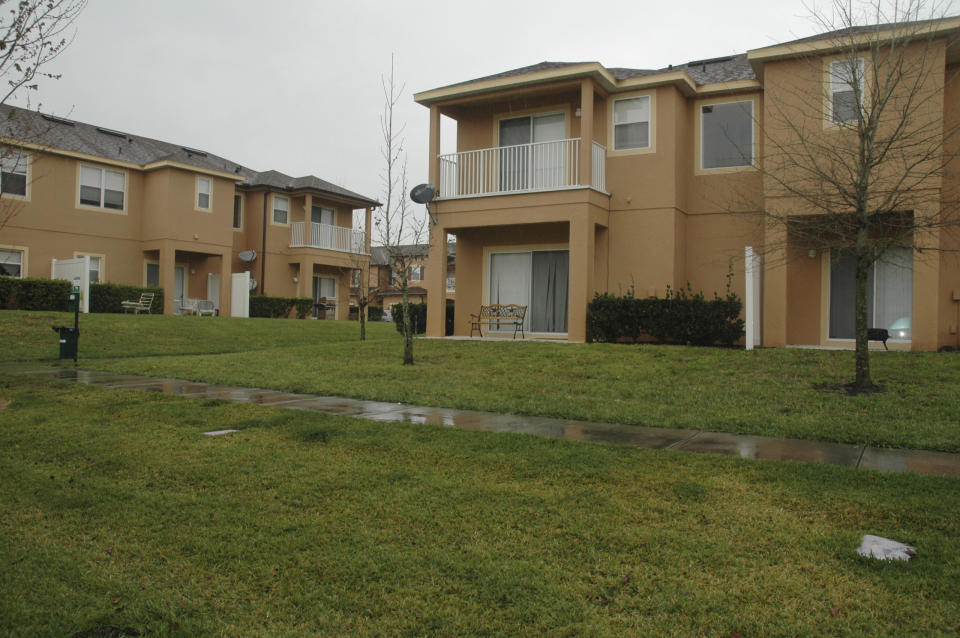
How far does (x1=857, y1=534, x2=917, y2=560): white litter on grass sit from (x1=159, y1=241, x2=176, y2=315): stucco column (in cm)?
2604

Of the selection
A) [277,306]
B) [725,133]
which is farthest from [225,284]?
[725,133]

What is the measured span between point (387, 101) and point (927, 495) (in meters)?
12.1

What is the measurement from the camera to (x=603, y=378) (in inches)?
407

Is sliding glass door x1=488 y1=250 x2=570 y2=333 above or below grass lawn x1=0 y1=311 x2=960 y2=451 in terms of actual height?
above

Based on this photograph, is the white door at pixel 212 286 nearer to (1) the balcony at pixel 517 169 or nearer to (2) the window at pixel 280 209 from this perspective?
(2) the window at pixel 280 209

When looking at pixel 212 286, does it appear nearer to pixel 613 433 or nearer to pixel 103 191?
pixel 103 191

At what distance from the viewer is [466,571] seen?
130 inches

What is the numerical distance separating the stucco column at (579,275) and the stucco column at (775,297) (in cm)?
382

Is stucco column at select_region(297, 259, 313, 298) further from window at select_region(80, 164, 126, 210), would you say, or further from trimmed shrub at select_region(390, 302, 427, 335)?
trimmed shrub at select_region(390, 302, 427, 335)

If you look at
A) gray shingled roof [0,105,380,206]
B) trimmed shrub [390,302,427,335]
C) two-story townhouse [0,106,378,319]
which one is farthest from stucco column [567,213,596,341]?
gray shingled roof [0,105,380,206]

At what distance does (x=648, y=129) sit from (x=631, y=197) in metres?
1.69

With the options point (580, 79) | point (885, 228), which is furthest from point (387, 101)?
point (885, 228)

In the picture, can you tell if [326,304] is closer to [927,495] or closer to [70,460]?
[70,460]

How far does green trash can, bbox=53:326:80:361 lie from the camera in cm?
1320
